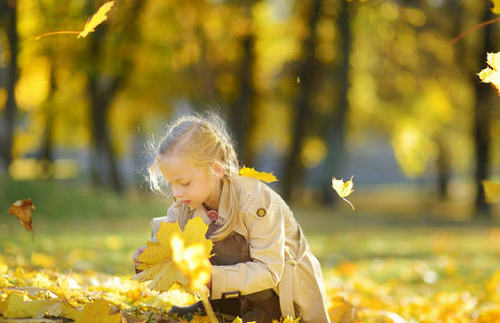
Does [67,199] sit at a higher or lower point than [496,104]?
lower

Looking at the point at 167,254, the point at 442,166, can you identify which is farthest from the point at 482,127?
the point at 167,254

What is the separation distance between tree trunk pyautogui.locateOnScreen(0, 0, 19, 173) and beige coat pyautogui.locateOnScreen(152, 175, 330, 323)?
7.73 meters

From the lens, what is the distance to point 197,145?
234 cm

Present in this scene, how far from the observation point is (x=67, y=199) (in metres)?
10.5

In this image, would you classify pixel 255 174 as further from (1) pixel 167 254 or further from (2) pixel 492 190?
(2) pixel 492 190

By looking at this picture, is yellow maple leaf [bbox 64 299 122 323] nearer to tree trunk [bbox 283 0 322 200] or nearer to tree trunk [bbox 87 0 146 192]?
tree trunk [bbox 87 0 146 192]

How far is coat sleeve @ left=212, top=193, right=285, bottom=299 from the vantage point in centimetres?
215

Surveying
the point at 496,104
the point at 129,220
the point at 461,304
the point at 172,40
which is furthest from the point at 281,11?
the point at 461,304

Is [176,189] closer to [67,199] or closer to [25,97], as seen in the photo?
[67,199]

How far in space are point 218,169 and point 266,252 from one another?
0.44 meters

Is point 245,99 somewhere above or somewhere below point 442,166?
above

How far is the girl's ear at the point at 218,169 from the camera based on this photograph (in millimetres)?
2402

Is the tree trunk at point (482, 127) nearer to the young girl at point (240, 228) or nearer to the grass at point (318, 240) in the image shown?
the grass at point (318, 240)

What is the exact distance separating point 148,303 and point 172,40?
12.1 m
